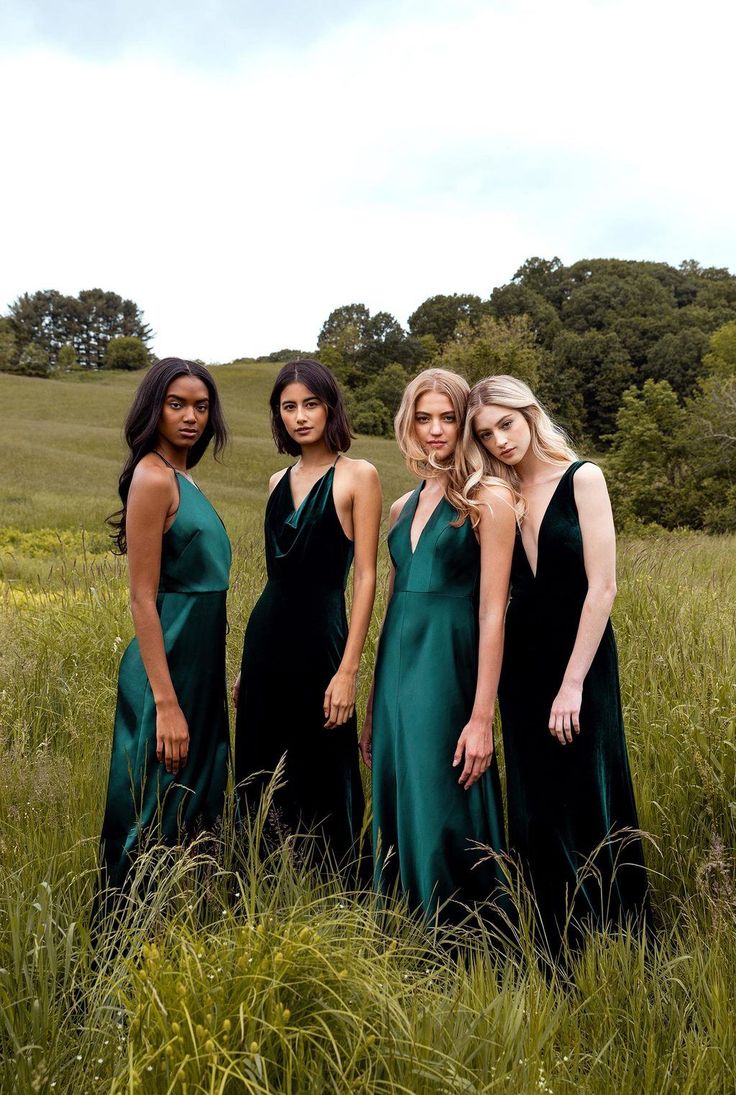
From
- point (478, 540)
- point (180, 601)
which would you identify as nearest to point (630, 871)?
point (478, 540)

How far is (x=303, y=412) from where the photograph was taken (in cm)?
322

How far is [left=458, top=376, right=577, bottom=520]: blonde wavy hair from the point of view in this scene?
9.96 feet

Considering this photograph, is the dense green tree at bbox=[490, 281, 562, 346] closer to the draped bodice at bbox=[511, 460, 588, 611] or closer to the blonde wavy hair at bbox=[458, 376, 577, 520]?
the blonde wavy hair at bbox=[458, 376, 577, 520]

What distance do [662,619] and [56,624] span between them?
13.2 feet

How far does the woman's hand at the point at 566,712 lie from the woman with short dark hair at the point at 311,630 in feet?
2.57

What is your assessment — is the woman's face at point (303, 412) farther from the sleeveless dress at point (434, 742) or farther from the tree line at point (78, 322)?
the tree line at point (78, 322)

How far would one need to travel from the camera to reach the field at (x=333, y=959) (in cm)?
172

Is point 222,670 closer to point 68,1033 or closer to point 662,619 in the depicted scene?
point 68,1033

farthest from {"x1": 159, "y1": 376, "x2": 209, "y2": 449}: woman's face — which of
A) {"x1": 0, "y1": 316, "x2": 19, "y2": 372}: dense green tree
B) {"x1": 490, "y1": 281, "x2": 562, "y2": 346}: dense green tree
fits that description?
{"x1": 490, "y1": 281, "x2": 562, "y2": 346}: dense green tree

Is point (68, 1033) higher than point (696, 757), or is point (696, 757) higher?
point (696, 757)

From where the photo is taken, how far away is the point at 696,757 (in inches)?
122

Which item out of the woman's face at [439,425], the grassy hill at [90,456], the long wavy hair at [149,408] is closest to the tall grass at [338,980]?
the long wavy hair at [149,408]

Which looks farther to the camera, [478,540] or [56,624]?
[56,624]

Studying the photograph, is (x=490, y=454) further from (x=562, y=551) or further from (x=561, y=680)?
(x=561, y=680)
